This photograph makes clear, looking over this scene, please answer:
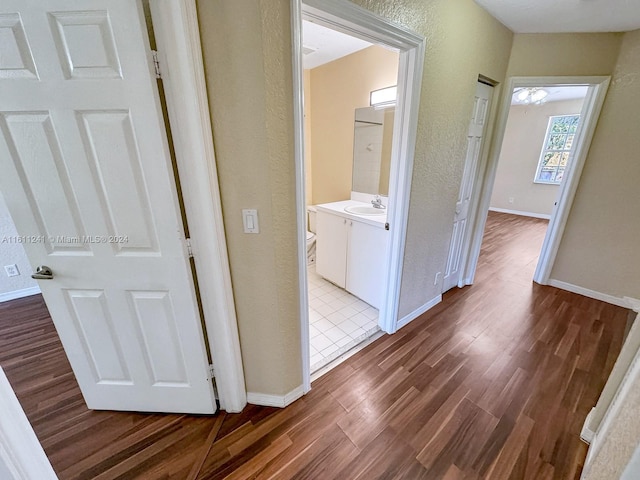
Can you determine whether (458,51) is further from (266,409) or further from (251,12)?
(266,409)

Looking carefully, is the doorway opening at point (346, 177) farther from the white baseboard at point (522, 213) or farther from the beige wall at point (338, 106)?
the white baseboard at point (522, 213)

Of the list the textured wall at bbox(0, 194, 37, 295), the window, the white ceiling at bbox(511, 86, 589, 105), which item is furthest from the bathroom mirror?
the window

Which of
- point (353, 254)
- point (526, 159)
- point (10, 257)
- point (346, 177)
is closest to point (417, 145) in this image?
point (353, 254)

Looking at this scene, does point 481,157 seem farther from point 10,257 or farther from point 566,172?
point 10,257

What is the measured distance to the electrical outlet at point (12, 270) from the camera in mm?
2453

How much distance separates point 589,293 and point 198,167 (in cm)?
391

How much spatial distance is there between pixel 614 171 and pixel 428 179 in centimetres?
203

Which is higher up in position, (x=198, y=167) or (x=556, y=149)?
(x=556, y=149)

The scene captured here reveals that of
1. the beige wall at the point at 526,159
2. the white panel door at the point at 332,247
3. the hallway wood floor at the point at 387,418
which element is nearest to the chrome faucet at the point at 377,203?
the white panel door at the point at 332,247

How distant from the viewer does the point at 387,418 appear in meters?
1.45

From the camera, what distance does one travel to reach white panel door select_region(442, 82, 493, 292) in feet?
7.30

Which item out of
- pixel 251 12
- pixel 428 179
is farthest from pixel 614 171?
pixel 251 12

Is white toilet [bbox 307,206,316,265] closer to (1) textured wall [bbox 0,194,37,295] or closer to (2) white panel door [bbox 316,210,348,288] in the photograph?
(2) white panel door [bbox 316,210,348,288]

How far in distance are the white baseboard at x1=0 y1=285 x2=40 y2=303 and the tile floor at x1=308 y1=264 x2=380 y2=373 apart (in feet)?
9.60
